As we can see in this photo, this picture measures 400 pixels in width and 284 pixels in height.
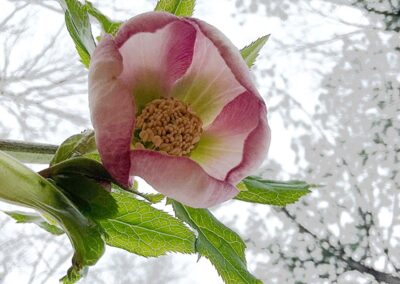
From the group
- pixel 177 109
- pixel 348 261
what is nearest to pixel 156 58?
pixel 177 109

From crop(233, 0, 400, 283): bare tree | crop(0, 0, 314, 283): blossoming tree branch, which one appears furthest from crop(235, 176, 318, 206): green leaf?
crop(233, 0, 400, 283): bare tree

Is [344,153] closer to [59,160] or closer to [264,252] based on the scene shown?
[264,252]

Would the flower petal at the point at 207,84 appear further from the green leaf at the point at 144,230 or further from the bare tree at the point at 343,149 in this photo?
the bare tree at the point at 343,149

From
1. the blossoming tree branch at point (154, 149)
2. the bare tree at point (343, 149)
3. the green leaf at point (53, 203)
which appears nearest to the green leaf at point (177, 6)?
the blossoming tree branch at point (154, 149)

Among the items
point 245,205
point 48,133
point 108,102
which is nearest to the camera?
point 108,102

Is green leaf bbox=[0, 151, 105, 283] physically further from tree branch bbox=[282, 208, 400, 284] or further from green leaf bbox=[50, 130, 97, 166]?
tree branch bbox=[282, 208, 400, 284]

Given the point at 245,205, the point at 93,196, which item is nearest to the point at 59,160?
the point at 93,196

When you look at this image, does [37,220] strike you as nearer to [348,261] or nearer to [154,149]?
[154,149]
